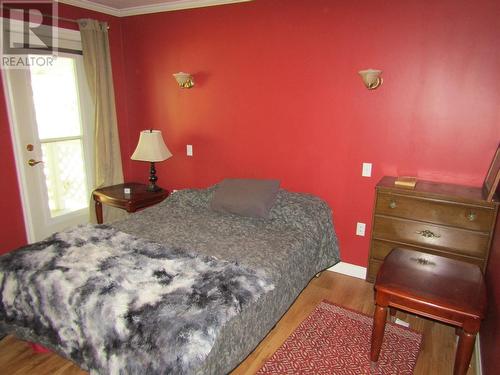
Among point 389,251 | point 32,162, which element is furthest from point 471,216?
point 32,162

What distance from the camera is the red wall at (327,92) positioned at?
2.40m

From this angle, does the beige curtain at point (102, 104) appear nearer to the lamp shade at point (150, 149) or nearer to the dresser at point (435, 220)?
the lamp shade at point (150, 149)

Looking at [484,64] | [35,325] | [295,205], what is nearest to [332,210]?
[295,205]

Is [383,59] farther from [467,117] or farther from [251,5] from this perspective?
[251,5]

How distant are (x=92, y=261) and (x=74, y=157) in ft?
6.86

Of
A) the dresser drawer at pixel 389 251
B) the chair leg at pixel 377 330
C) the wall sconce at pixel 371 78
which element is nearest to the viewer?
the chair leg at pixel 377 330

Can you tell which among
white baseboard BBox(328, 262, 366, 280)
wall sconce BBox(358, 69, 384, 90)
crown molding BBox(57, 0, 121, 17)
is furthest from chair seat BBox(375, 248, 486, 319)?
crown molding BBox(57, 0, 121, 17)

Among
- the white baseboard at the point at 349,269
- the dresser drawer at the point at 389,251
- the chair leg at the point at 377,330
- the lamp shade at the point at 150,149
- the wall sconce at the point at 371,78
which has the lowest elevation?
the white baseboard at the point at 349,269

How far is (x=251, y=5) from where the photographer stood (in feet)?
9.80

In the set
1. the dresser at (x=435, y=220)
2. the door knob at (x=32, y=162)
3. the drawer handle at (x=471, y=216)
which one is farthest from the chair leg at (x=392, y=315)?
the door knob at (x=32, y=162)

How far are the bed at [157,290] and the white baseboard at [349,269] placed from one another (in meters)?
0.54

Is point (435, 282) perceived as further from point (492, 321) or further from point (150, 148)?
point (150, 148)

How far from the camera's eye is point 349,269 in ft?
10.0

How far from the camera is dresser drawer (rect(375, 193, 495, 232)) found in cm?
226
